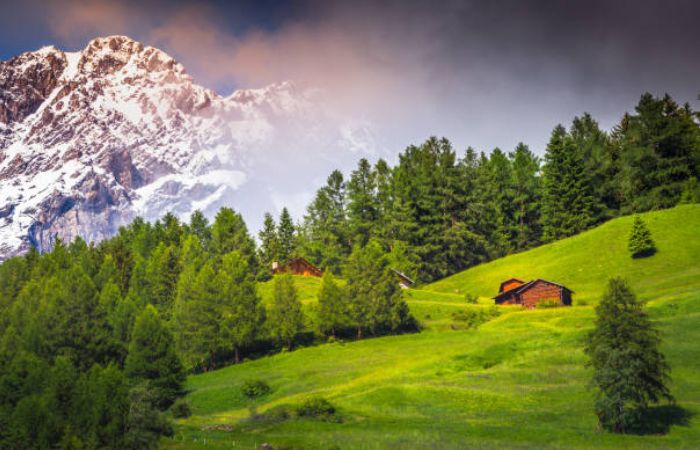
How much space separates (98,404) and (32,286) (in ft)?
269

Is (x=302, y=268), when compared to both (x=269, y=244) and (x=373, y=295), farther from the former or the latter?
(x=373, y=295)

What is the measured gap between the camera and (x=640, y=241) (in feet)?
332

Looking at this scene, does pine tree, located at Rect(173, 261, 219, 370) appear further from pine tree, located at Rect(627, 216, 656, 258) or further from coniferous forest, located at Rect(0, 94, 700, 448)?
pine tree, located at Rect(627, 216, 656, 258)

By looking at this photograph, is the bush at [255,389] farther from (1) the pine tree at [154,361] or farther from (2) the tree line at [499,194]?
(2) the tree line at [499,194]

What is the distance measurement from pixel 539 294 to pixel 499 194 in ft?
163

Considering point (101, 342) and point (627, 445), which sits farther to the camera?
point (101, 342)

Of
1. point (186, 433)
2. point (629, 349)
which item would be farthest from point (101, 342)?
point (629, 349)

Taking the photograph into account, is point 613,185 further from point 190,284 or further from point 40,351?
point 40,351

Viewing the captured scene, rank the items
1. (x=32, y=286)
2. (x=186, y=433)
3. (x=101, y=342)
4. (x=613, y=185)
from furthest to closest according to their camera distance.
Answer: (x=613, y=185) → (x=32, y=286) → (x=101, y=342) → (x=186, y=433)

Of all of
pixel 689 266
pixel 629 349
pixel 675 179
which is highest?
pixel 675 179

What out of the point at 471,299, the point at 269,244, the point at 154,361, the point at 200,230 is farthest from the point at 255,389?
the point at 200,230

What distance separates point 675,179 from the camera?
119 meters

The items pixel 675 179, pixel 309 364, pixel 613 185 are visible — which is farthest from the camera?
pixel 613 185

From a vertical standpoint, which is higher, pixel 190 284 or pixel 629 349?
pixel 190 284
